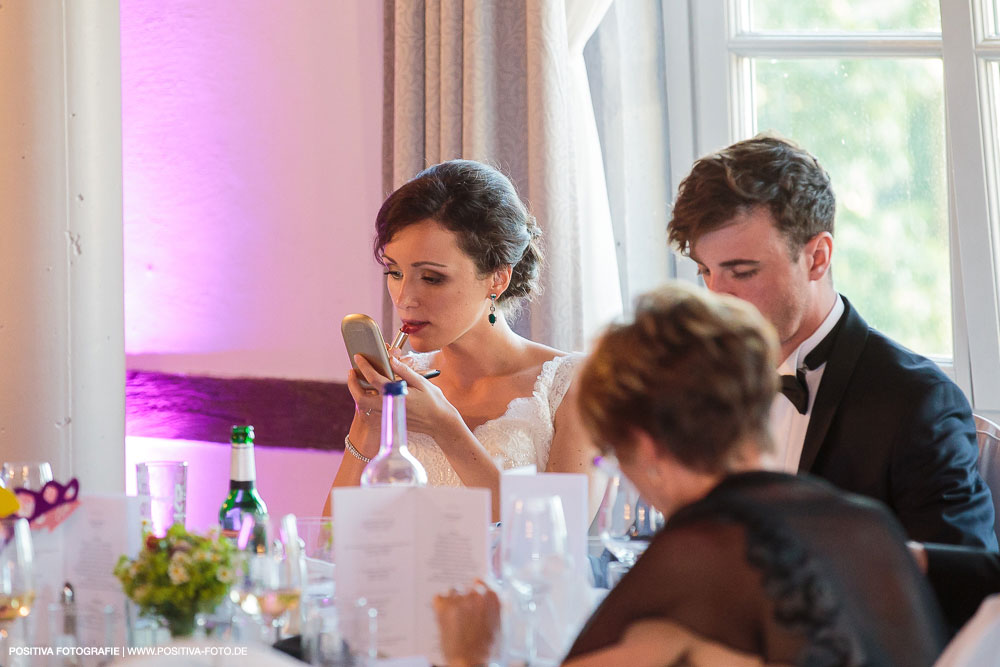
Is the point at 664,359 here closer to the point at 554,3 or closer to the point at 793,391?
the point at 793,391

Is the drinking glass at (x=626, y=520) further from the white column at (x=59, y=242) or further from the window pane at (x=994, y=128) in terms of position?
the window pane at (x=994, y=128)

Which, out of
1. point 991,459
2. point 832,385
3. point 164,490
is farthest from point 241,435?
point 991,459

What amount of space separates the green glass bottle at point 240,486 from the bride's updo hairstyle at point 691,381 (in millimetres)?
691

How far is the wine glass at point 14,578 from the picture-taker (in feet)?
4.34

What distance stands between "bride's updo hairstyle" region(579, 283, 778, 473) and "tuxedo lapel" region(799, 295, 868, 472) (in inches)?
29.9

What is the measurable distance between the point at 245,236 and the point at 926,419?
258 centimetres

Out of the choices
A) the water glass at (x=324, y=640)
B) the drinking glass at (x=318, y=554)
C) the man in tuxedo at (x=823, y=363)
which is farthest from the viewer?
the man in tuxedo at (x=823, y=363)

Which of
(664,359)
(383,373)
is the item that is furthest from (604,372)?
(383,373)

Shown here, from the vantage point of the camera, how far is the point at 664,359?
1.06 meters

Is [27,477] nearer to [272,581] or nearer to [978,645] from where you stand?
[272,581]

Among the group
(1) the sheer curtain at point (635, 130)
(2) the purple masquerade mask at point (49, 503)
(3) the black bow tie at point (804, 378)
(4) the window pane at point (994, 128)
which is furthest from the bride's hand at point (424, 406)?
(4) the window pane at point (994, 128)

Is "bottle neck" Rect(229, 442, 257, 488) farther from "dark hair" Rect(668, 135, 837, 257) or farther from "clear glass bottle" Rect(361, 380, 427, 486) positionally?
"dark hair" Rect(668, 135, 837, 257)

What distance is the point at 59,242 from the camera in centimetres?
254

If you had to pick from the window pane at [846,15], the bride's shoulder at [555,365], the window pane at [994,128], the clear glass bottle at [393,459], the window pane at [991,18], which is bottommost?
the clear glass bottle at [393,459]
